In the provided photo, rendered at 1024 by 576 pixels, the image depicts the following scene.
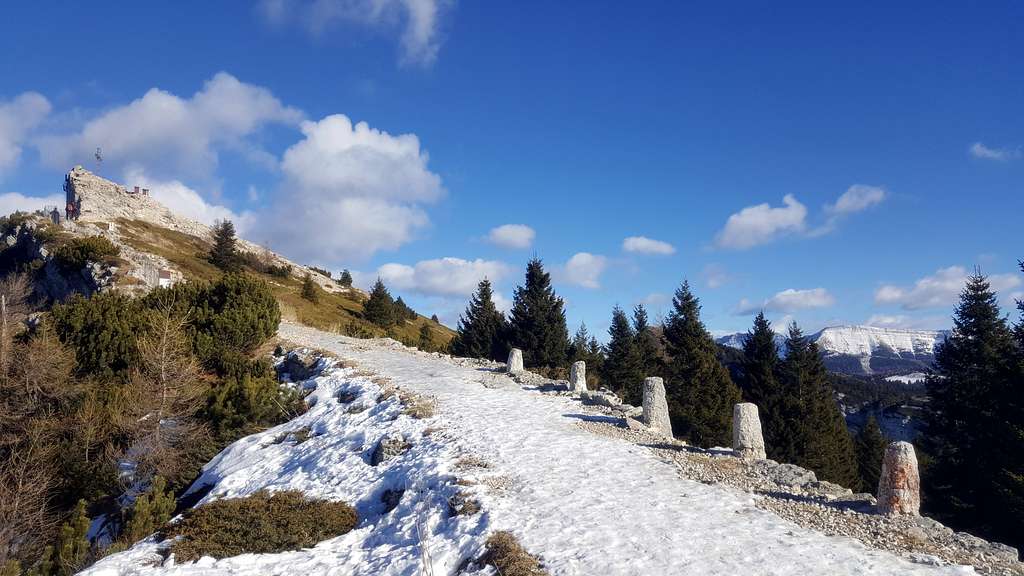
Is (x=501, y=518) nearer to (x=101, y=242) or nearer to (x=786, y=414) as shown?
(x=786, y=414)

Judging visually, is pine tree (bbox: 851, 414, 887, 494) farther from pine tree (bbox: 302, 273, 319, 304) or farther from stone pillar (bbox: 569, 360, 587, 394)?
pine tree (bbox: 302, 273, 319, 304)

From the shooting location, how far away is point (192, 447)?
51.0 feet

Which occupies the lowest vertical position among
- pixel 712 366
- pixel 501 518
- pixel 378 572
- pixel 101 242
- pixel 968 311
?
pixel 378 572

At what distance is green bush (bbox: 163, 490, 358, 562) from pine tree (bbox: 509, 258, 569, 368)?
2437cm

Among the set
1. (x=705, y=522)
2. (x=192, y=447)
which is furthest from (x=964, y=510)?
(x=192, y=447)

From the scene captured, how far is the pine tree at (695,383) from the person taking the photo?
1117 inches

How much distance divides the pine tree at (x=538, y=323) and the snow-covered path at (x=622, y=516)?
1975cm

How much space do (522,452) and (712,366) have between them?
23516 mm

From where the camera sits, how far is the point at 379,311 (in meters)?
52.2

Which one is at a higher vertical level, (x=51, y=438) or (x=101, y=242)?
(x=101, y=242)

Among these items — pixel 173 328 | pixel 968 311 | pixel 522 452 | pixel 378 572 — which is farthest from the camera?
pixel 968 311

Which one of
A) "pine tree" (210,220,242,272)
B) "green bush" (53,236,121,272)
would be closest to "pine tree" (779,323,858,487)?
"green bush" (53,236,121,272)

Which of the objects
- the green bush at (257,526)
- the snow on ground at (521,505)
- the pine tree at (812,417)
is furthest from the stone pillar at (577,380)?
the pine tree at (812,417)

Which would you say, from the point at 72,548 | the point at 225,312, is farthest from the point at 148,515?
the point at 225,312
